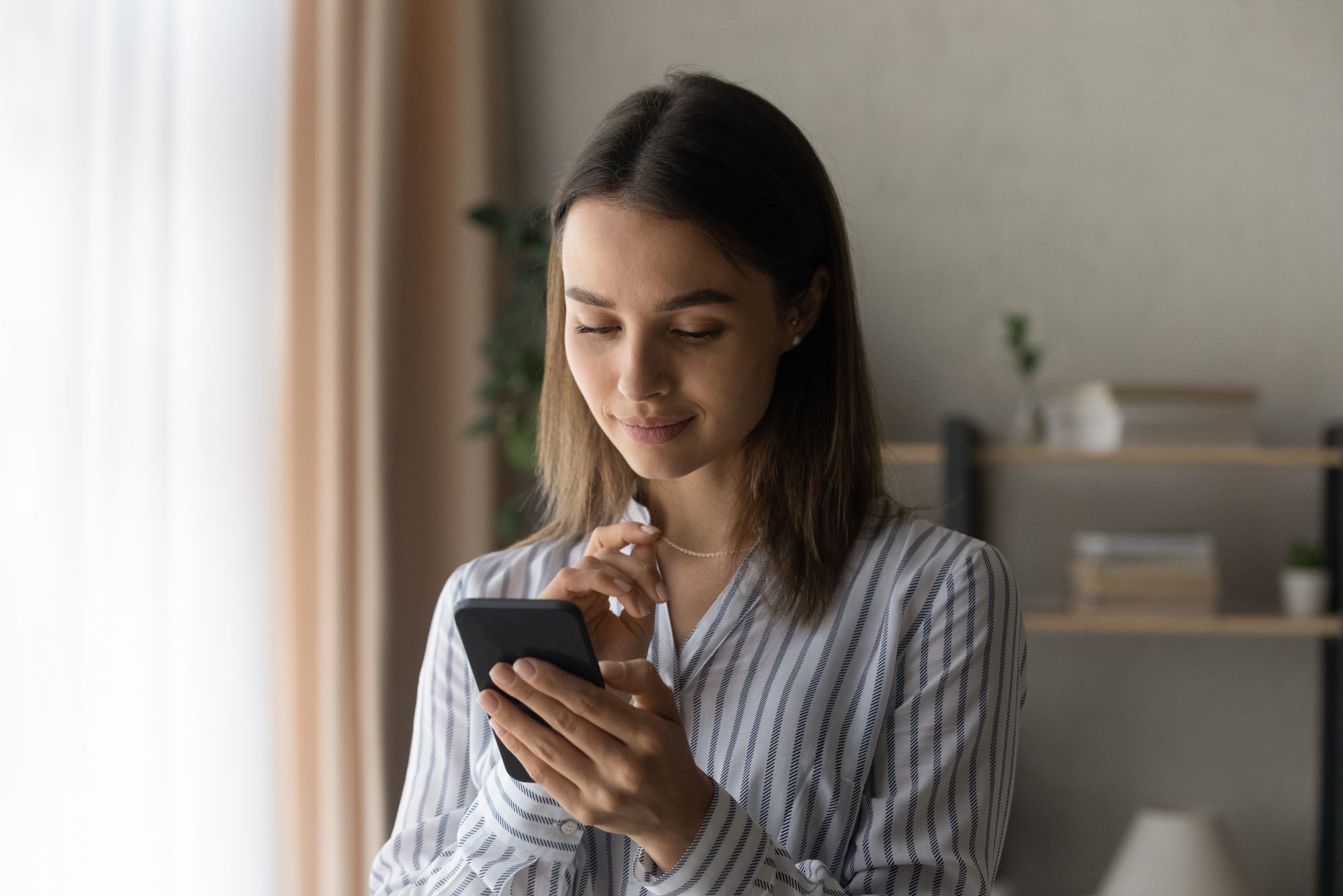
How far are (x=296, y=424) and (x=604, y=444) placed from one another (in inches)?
47.1

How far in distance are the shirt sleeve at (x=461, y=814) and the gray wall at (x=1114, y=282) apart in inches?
68.2

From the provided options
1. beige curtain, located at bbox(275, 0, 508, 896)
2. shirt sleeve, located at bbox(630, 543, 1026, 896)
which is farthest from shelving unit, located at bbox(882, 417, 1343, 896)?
shirt sleeve, located at bbox(630, 543, 1026, 896)

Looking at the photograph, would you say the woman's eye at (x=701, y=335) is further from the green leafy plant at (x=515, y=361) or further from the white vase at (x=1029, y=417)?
the white vase at (x=1029, y=417)

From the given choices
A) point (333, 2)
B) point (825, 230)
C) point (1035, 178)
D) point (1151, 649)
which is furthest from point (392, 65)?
point (1151, 649)

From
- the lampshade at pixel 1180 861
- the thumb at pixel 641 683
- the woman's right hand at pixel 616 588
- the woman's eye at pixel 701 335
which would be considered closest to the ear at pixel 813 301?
the woman's eye at pixel 701 335

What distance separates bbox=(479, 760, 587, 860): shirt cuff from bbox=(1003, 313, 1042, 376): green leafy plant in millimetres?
1911

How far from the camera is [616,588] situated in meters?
1.00

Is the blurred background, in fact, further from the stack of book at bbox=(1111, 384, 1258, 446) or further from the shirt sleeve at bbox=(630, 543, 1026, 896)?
the shirt sleeve at bbox=(630, 543, 1026, 896)

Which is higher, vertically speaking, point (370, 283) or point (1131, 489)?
point (370, 283)

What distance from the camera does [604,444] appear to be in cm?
125

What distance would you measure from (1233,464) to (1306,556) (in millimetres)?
238

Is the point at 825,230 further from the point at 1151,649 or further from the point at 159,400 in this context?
the point at 1151,649

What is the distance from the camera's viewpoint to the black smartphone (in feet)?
2.88

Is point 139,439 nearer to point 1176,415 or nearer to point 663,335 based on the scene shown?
point 663,335
